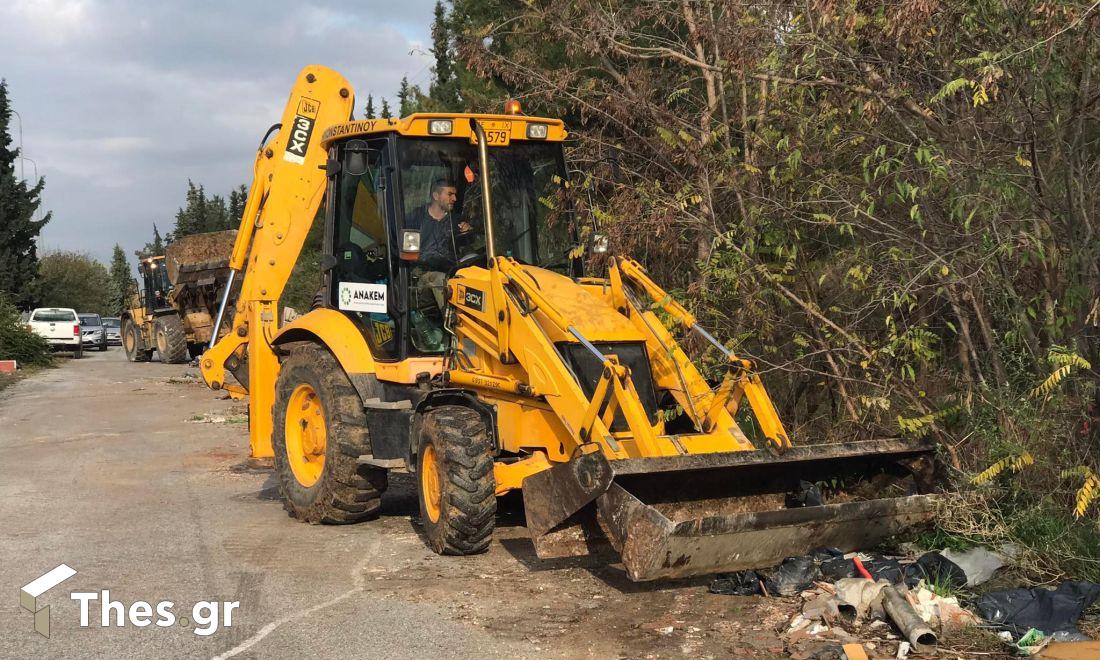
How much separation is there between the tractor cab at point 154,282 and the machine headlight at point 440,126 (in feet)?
84.3

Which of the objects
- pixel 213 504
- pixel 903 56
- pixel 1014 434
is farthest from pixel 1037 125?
pixel 213 504

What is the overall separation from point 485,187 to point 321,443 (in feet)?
8.16

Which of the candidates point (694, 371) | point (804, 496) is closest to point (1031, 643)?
point (804, 496)

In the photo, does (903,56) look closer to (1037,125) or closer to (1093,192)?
(1037,125)

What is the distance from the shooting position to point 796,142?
8.03 metres

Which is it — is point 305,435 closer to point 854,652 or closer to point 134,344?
point 854,652

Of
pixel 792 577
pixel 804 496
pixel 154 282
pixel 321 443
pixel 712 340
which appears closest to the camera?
pixel 792 577

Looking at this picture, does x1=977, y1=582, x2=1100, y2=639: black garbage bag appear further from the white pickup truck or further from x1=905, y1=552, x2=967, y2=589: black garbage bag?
the white pickup truck

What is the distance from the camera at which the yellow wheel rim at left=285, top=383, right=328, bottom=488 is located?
874cm

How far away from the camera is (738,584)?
20.6ft

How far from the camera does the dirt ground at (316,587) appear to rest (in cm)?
554

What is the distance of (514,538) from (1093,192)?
4.34 meters

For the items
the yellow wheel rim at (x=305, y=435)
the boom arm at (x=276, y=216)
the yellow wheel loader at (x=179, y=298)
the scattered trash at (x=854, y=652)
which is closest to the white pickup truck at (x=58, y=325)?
the yellow wheel loader at (x=179, y=298)

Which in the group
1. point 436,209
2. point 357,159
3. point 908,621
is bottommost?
point 908,621
